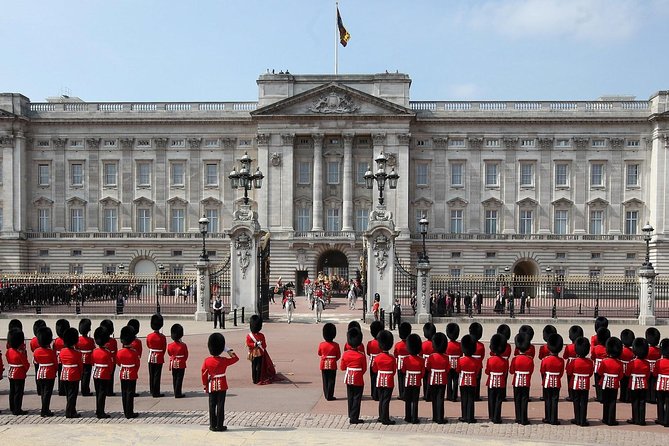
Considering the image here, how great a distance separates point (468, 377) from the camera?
12.6 m

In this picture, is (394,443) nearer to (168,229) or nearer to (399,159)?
(399,159)

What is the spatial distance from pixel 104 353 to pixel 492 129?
160ft

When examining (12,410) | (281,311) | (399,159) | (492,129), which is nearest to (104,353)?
(12,410)

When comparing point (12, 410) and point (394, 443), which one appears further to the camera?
point (12, 410)

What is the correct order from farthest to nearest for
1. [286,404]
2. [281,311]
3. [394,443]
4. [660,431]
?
[281,311] → [286,404] → [660,431] → [394,443]

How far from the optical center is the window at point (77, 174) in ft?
195

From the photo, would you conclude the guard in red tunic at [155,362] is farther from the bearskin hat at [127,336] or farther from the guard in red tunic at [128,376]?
the guard in red tunic at [128,376]

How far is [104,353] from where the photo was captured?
12.9 metres

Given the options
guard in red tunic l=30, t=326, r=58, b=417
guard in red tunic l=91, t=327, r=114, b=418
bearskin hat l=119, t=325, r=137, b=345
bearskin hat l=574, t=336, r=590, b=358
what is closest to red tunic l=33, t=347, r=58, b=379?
guard in red tunic l=30, t=326, r=58, b=417

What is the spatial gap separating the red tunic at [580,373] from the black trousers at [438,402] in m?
2.23

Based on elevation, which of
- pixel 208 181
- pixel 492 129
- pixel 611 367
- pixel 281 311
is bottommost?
pixel 281 311

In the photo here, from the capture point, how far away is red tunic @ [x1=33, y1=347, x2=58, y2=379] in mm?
12812

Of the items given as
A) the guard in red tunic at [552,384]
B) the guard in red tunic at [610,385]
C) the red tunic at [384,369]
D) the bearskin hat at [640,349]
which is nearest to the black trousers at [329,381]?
the red tunic at [384,369]

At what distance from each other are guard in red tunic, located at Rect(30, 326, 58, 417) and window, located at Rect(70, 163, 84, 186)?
49.1m
